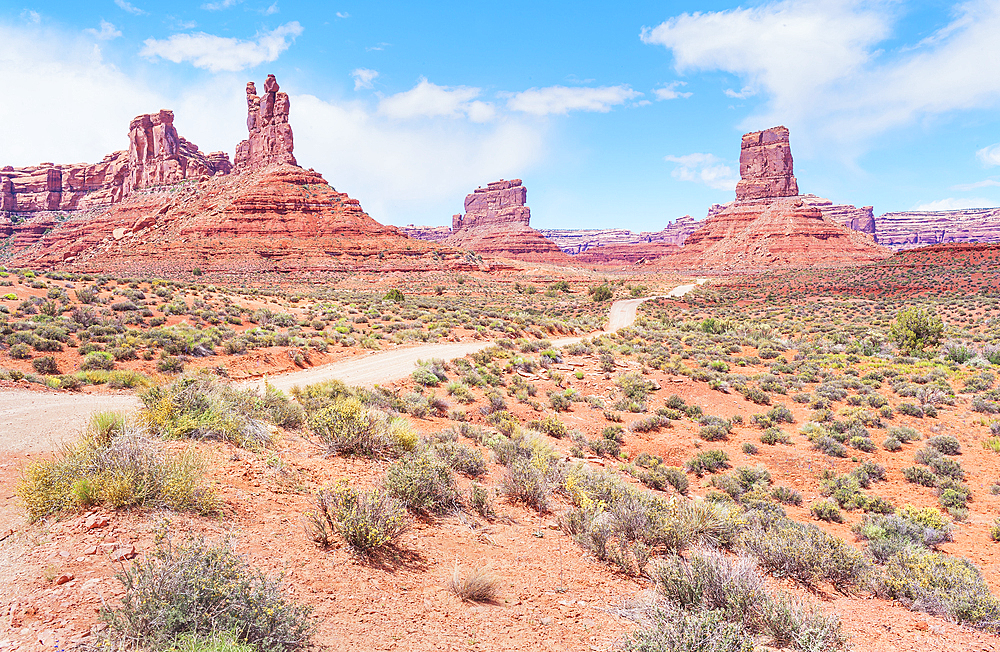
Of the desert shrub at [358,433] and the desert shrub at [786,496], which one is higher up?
the desert shrub at [358,433]

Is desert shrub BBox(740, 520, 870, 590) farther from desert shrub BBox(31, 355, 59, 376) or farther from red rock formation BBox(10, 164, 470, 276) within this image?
red rock formation BBox(10, 164, 470, 276)

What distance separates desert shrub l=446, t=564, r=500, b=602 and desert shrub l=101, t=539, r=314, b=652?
1431 millimetres

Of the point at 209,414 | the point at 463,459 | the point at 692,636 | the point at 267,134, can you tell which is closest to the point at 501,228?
the point at 267,134

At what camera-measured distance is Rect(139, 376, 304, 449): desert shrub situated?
639 centimetres

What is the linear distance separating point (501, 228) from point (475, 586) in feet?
543

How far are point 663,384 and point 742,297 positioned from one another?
138 ft

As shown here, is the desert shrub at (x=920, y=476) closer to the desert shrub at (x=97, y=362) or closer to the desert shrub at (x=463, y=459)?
the desert shrub at (x=463, y=459)

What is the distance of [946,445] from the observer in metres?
11.1

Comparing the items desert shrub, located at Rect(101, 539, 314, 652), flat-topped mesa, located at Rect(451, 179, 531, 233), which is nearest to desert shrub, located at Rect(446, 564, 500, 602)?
desert shrub, located at Rect(101, 539, 314, 652)

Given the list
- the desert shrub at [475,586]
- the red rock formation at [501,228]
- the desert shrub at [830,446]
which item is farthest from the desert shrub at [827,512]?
the red rock formation at [501,228]

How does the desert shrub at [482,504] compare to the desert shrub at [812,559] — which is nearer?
the desert shrub at [812,559]

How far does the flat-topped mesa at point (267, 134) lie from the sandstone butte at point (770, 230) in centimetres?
9246

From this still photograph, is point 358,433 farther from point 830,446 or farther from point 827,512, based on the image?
point 830,446

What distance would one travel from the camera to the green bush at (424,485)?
19.3ft
